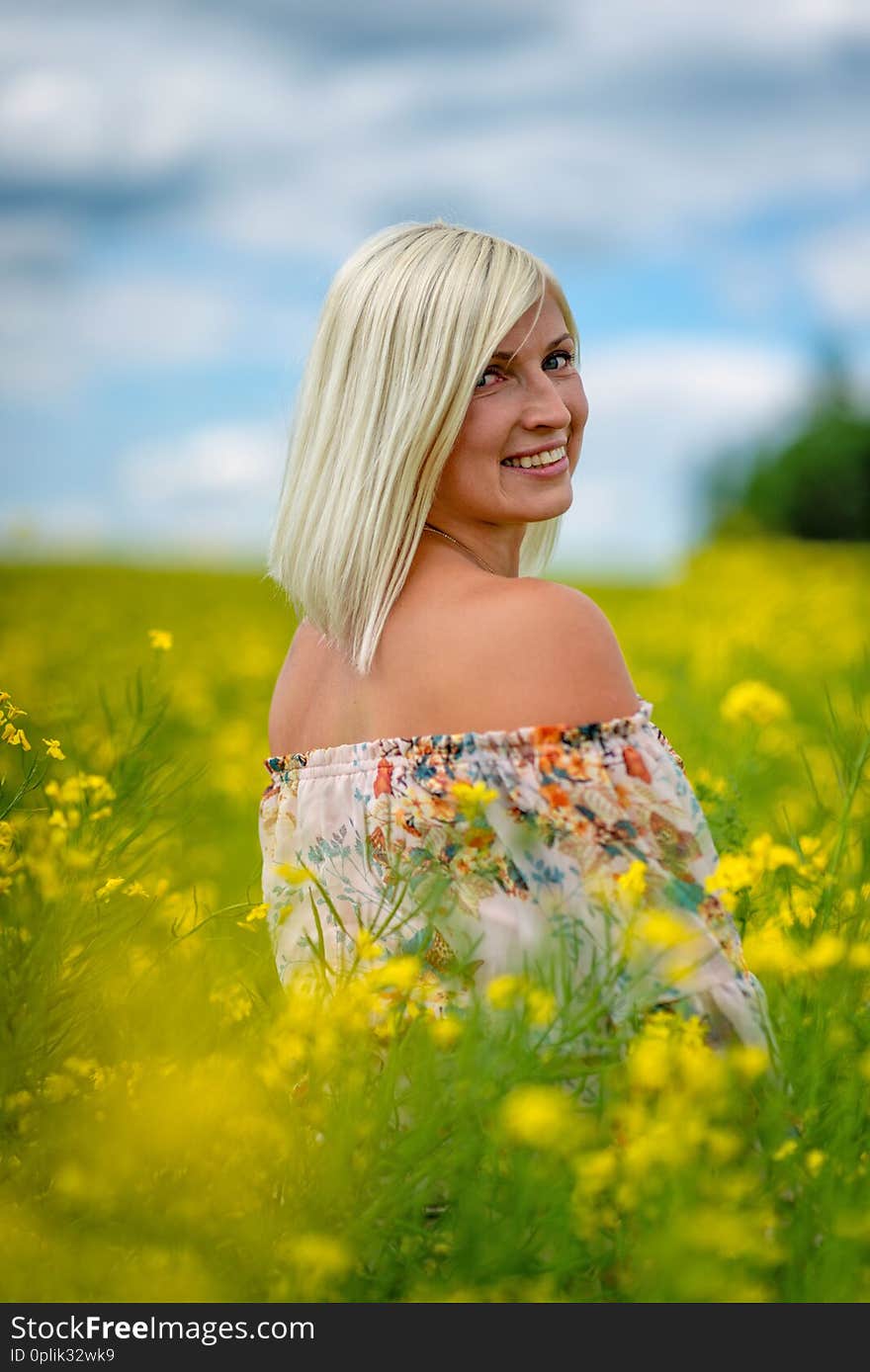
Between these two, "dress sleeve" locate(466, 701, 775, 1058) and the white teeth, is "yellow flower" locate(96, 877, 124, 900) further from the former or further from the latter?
the white teeth

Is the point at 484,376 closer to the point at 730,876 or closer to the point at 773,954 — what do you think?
the point at 730,876

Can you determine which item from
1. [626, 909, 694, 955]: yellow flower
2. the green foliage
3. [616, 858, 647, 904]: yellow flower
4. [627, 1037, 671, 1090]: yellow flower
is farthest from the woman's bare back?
the green foliage

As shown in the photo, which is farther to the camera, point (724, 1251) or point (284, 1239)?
A: point (284, 1239)

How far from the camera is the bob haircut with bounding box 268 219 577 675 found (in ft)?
7.52

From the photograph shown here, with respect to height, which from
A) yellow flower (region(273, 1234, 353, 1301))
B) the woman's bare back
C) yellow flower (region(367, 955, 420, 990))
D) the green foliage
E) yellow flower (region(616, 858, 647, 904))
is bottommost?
the green foliage

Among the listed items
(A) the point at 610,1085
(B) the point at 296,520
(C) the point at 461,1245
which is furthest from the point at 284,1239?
(B) the point at 296,520

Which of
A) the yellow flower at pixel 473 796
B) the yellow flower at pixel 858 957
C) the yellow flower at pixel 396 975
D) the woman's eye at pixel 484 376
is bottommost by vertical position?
the yellow flower at pixel 396 975

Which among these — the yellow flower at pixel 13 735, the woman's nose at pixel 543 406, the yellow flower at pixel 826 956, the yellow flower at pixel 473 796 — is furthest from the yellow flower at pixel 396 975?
the woman's nose at pixel 543 406

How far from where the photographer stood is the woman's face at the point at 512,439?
2.38 m

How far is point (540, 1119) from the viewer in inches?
61.1

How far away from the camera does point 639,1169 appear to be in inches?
65.3

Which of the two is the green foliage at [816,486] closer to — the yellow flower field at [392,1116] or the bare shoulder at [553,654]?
the yellow flower field at [392,1116]

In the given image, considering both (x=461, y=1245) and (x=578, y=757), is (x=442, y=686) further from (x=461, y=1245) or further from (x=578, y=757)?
(x=461, y=1245)

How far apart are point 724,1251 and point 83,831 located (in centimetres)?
143
